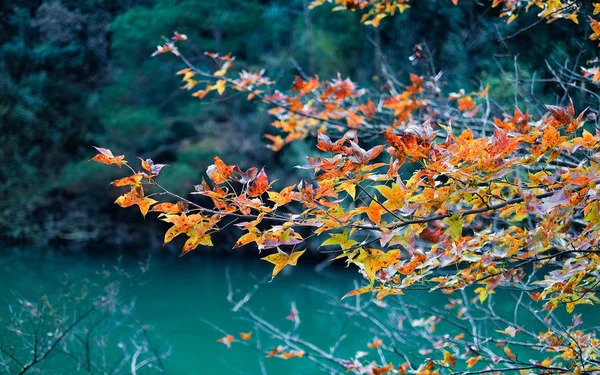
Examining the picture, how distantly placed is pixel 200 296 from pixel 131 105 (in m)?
3.07

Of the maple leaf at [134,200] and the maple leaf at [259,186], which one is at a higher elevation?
the maple leaf at [259,186]

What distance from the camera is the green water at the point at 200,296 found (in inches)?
139

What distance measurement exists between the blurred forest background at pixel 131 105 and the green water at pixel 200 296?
0.85 meters

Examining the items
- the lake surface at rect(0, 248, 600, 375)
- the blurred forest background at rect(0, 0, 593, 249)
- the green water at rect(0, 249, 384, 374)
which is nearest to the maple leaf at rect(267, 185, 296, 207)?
the lake surface at rect(0, 248, 600, 375)

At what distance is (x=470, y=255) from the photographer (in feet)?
2.69

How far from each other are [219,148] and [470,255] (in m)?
5.98

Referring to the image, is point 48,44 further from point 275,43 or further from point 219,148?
point 275,43

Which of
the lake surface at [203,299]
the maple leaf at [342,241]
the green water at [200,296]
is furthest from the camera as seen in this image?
the green water at [200,296]

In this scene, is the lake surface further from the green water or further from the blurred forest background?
the blurred forest background

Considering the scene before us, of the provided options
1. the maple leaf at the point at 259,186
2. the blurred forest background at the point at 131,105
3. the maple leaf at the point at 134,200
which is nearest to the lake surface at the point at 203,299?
the blurred forest background at the point at 131,105

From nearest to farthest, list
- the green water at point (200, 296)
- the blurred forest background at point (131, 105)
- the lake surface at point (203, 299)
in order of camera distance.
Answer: the lake surface at point (203, 299) → the green water at point (200, 296) → the blurred forest background at point (131, 105)

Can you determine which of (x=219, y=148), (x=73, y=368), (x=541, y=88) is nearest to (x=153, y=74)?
(x=219, y=148)

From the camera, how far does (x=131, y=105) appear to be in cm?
712

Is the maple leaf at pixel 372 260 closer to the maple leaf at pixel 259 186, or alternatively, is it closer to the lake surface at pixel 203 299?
the maple leaf at pixel 259 186
